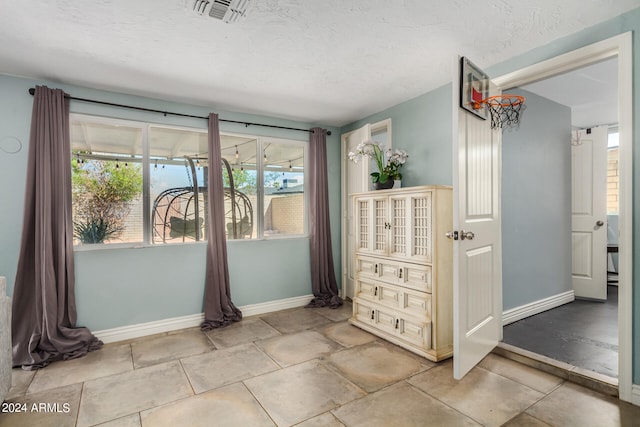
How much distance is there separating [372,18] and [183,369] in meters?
2.90

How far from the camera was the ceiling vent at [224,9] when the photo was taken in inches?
75.7

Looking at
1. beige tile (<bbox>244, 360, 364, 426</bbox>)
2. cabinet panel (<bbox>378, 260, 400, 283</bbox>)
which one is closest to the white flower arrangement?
cabinet panel (<bbox>378, 260, 400, 283</bbox>)

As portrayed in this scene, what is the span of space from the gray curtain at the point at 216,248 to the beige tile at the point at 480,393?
7.11ft

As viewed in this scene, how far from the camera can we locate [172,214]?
3619mm

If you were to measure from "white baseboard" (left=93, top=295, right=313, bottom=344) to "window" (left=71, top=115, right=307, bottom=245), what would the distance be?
2.75ft

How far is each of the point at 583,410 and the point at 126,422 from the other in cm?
273

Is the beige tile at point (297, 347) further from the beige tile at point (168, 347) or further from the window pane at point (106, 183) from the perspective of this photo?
the window pane at point (106, 183)

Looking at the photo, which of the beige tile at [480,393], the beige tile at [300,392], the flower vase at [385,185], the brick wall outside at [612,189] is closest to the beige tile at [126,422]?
the beige tile at [300,392]

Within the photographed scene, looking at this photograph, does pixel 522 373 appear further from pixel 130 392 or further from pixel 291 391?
pixel 130 392

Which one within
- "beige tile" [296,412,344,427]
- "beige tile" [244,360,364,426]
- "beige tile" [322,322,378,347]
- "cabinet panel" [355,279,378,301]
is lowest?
"beige tile" [322,322,378,347]

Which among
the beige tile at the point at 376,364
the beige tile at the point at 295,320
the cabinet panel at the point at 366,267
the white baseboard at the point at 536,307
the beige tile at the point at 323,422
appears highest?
the cabinet panel at the point at 366,267

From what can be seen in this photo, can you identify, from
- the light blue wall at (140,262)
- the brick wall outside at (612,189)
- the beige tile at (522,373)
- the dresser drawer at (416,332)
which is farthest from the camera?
the brick wall outside at (612,189)

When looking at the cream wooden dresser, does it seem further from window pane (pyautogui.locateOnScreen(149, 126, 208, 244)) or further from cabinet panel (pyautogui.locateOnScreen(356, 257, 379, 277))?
window pane (pyautogui.locateOnScreen(149, 126, 208, 244))

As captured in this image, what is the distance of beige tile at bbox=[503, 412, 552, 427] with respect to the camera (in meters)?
1.88
